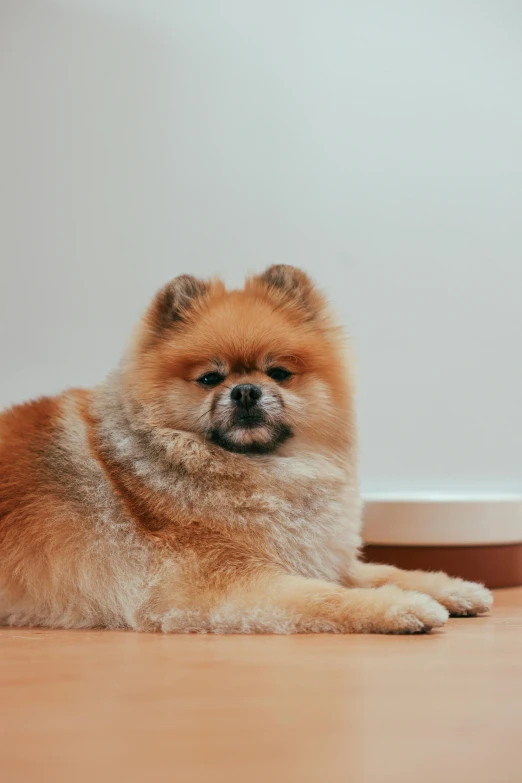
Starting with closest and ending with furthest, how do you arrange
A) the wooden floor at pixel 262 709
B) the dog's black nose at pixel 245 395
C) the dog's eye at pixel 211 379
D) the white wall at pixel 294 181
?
the wooden floor at pixel 262 709 → the dog's black nose at pixel 245 395 → the dog's eye at pixel 211 379 → the white wall at pixel 294 181

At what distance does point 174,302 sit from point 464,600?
3.64 feet

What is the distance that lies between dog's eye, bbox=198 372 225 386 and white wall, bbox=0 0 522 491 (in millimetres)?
1343

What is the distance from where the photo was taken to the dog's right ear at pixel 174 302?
2.15 m

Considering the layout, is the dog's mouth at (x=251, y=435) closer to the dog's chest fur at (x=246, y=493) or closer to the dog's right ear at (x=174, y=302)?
the dog's chest fur at (x=246, y=493)

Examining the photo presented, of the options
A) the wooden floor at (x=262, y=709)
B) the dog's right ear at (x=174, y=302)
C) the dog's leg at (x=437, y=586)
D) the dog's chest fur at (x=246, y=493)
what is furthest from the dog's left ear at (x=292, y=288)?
the wooden floor at (x=262, y=709)

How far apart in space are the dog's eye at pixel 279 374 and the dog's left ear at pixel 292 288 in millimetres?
208

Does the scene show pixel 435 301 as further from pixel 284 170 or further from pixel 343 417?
pixel 343 417

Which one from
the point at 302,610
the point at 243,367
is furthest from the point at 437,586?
the point at 243,367

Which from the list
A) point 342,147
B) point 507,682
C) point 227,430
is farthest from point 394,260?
point 507,682

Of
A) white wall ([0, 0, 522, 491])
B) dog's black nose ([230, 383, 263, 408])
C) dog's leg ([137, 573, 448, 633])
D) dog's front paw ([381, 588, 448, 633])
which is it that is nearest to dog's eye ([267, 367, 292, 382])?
dog's black nose ([230, 383, 263, 408])

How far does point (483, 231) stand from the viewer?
362 centimetres

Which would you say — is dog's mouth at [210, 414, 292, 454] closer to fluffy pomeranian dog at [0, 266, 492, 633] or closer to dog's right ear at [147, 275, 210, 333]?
fluffy pomeranian dog at [0, 266, 492, 633]

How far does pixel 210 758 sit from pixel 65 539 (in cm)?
104

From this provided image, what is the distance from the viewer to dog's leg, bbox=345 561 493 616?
2.12 meters
